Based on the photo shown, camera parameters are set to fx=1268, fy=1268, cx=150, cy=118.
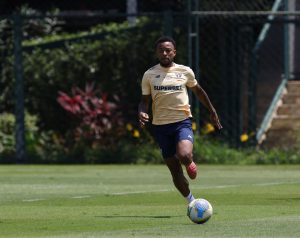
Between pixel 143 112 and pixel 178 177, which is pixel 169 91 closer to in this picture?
pixel 143 112

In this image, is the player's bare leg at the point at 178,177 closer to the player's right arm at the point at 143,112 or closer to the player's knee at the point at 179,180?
the player's knee at the point at 179,180

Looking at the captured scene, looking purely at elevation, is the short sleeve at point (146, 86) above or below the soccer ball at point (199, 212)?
above

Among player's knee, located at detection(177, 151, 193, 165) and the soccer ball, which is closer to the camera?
the soccer ball

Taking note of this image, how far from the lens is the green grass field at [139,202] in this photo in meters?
12.0

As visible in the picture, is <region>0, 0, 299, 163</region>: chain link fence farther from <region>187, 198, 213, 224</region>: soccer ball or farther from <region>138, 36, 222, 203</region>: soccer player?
A: <region>187, 198, 213, 224</region>: soccer ball

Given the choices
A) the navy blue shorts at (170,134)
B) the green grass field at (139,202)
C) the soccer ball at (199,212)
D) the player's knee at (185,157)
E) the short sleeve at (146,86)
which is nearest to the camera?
the green grass field at (139,202)

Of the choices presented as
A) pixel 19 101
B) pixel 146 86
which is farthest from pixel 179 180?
pixel 19 101

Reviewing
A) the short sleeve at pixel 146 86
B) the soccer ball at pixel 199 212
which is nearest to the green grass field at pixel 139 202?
the soccer ball at pixel 199 212

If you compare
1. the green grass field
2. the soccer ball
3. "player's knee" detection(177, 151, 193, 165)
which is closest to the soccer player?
"player's knee" detection(177, 151, 193, 165)

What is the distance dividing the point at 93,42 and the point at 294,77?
4425mm

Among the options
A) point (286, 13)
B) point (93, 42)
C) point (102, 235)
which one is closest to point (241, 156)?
point (286, 13)

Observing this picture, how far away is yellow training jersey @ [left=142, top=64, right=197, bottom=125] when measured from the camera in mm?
14312

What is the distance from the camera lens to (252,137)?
85.6 ft

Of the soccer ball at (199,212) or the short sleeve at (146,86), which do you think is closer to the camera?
the soccer ball at (199,212)
